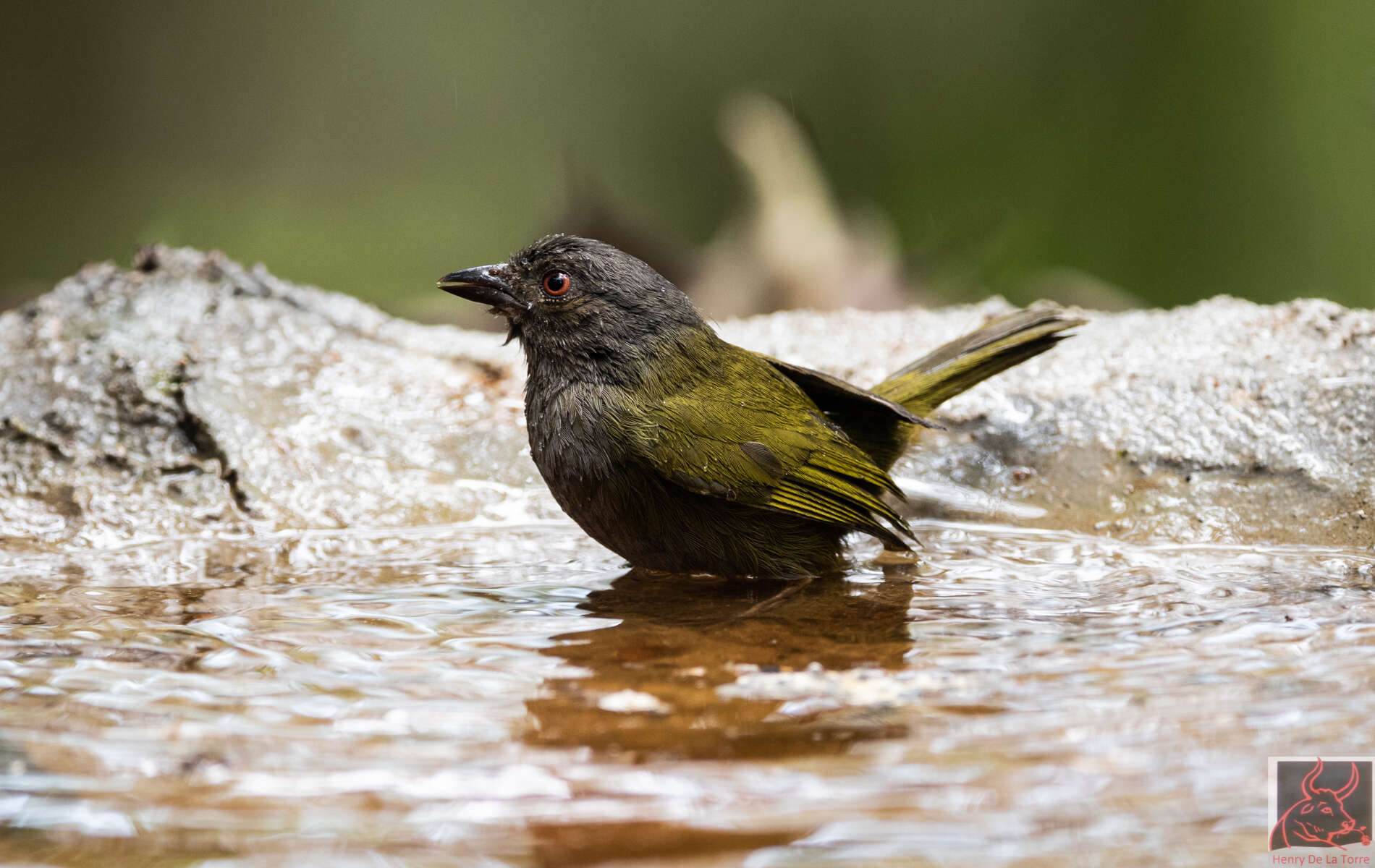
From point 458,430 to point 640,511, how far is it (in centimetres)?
119

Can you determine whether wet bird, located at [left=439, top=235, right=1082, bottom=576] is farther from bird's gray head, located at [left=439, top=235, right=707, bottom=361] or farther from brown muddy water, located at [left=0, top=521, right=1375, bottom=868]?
brown muddy water, located at [left=0, top=521, right=1375, bottom=868]

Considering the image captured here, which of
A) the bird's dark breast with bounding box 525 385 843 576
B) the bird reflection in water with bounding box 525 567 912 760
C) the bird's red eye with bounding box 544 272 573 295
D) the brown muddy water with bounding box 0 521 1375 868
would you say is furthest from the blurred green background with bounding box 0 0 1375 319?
the bird reflection in water with bounding box 525 567 912 760

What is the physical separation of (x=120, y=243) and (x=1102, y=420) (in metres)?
7.99

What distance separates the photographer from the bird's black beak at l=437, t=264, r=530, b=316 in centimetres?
318

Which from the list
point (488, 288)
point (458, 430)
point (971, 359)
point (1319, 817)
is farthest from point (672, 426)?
point (1319, 817)

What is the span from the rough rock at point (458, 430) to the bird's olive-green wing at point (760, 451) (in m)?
0.63

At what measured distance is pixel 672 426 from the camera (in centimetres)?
287

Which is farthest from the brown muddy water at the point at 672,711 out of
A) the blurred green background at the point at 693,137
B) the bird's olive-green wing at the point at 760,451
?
the blurred green background at the point at 693,137

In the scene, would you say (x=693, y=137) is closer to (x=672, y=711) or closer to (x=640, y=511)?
(x=640, y=511)

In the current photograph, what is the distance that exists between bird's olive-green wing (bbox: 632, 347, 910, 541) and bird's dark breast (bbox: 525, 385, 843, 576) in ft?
0.20

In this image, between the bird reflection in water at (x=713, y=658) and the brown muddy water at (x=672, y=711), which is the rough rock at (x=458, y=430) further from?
the bird reflection in water at (x=713, y=658)

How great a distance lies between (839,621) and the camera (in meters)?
2.59

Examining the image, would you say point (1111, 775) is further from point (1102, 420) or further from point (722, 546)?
point (1102, 420)

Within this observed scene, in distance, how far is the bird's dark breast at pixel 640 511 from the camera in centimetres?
283
